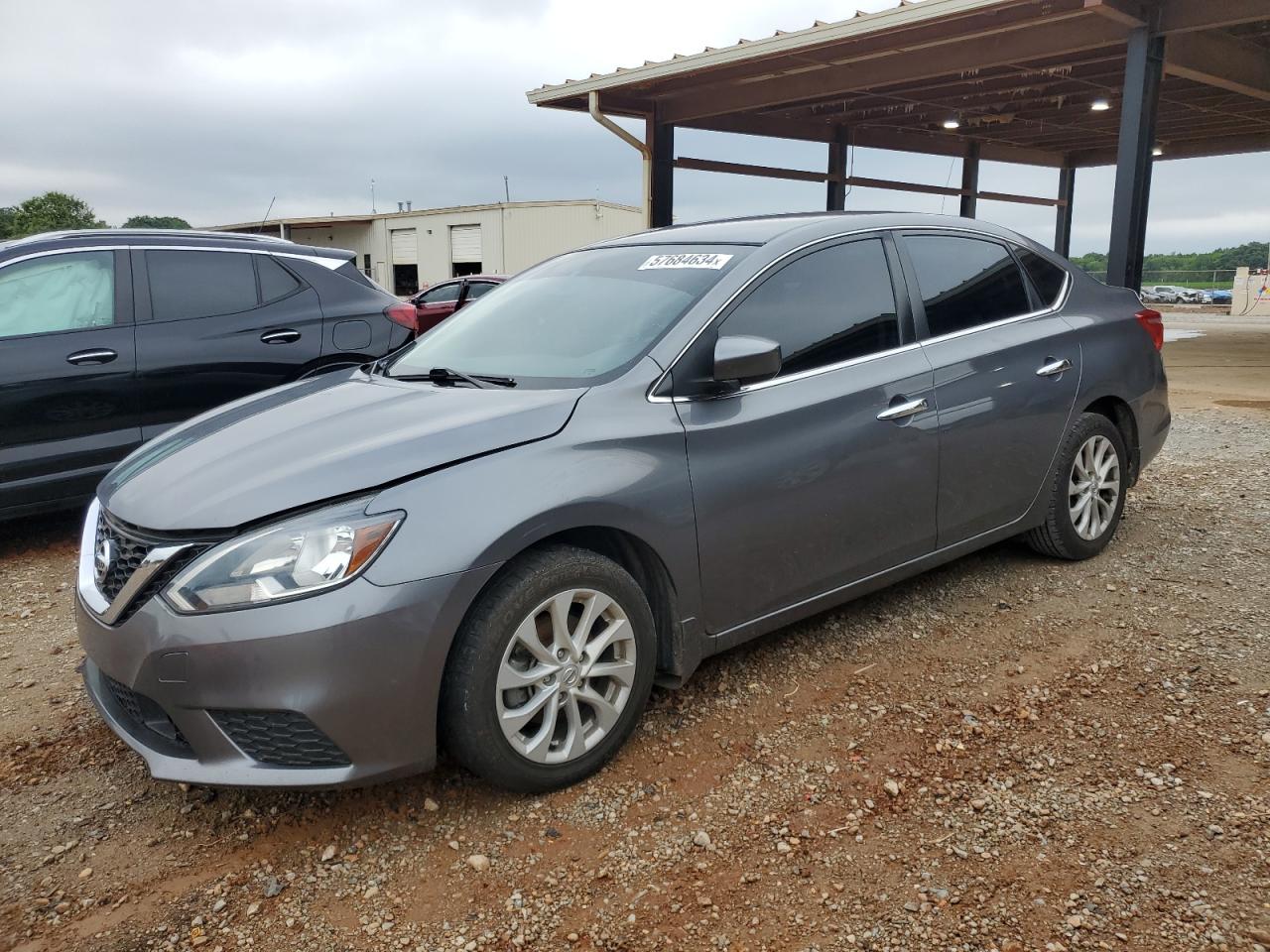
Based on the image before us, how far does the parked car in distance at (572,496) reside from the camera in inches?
93.4

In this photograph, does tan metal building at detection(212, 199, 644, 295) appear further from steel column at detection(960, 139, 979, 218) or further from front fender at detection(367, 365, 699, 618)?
front fender at detection(367, 365, 699, 618)

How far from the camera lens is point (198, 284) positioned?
223 inches

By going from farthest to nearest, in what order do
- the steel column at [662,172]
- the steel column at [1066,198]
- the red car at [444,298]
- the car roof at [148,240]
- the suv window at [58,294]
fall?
the steel column at [1066,198] → the steel column at [662,172] → the red car at [444,298] → the car roof at [148,240] → the suv window at [58,294]

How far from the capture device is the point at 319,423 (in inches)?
114

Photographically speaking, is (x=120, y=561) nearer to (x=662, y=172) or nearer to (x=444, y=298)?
(x=662, y=172)

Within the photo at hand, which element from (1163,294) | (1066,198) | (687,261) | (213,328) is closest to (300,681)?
(687,261)

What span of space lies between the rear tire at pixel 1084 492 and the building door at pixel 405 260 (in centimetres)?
3497

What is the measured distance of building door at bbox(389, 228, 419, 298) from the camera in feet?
122

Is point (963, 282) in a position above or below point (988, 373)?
above

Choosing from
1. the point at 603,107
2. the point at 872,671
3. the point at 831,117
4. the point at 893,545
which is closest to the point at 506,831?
the point at 872,671

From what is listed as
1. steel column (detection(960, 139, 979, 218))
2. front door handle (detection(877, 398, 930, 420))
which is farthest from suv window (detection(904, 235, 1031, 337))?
steel column (detection(960, 139, 979, 218))

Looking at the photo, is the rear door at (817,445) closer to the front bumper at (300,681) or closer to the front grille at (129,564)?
the front bumper at (300,681)

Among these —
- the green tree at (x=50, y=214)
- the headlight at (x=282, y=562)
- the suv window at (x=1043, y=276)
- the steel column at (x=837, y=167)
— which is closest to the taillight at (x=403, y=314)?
the suv window at (x=1043, y=276)

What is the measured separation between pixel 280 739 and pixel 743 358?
1.67 m
